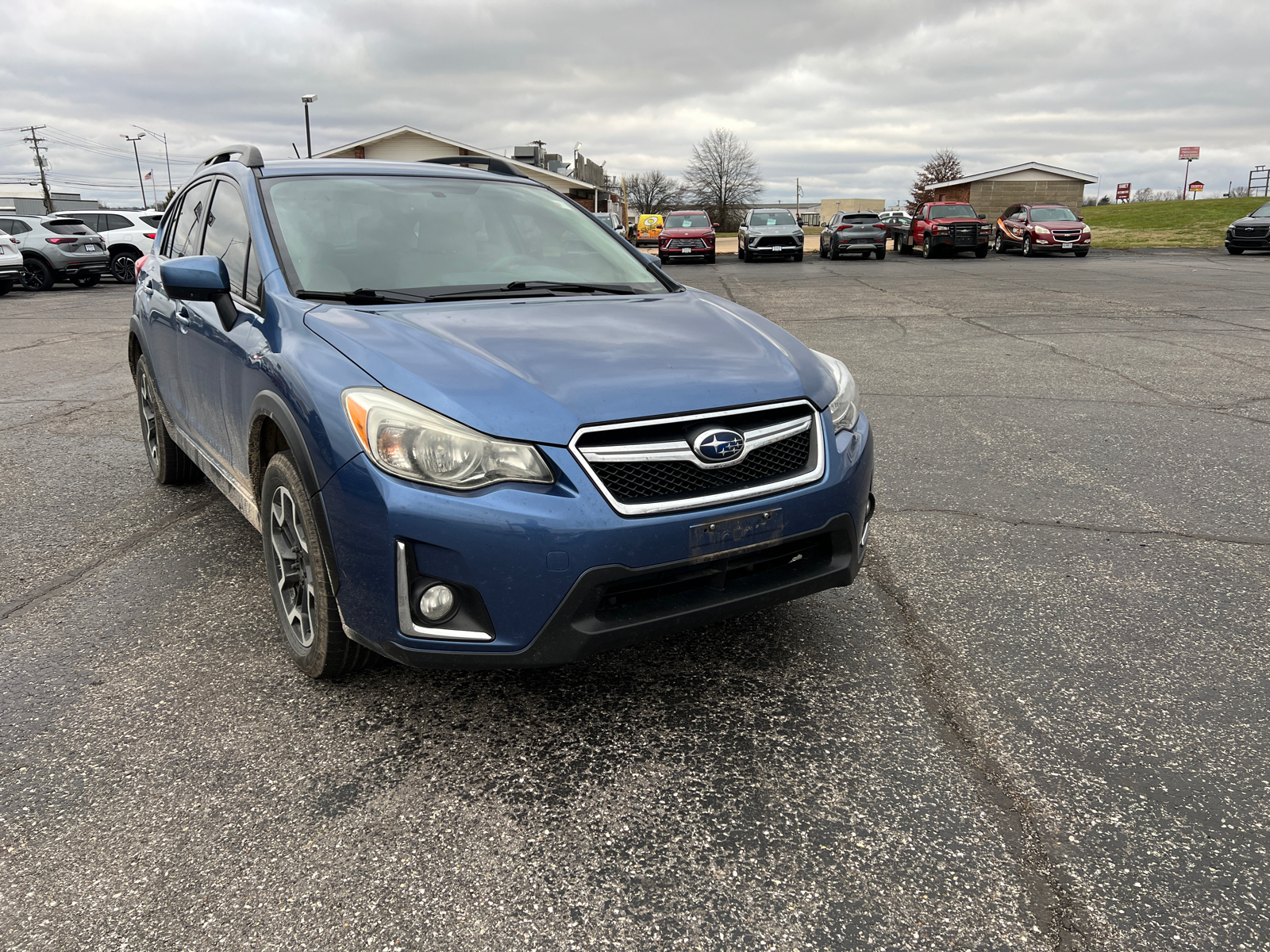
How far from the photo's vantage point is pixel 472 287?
11.5 feet

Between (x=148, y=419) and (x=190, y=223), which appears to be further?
(x=148, y=419)

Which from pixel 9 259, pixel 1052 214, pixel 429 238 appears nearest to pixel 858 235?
pixel 1052 214

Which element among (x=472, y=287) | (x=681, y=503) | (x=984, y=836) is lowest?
(x=984, y=836)

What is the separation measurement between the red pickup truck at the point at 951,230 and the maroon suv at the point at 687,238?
7712mm

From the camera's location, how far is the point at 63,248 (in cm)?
2239


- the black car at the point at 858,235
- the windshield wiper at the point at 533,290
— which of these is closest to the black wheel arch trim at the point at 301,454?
the windshield wiper at the point at 533,290

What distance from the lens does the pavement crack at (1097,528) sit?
14.2 feet

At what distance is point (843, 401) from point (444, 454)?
137cm

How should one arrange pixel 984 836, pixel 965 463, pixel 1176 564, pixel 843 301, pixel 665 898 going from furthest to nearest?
pixel 843 301 → pixel 965 463 → pixel 1176 564 → pixel 984 836 → pixel 665 898

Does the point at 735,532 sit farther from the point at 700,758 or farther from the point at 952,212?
the point at 952,212

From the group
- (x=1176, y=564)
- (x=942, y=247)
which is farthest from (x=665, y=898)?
(x=942, y=247)

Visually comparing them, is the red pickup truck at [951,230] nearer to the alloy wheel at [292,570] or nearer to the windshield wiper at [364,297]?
the windshield wiper at [364,297]

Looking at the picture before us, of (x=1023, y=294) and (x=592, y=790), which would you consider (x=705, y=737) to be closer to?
(x=592, y=790)

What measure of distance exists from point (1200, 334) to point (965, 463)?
7521mm
